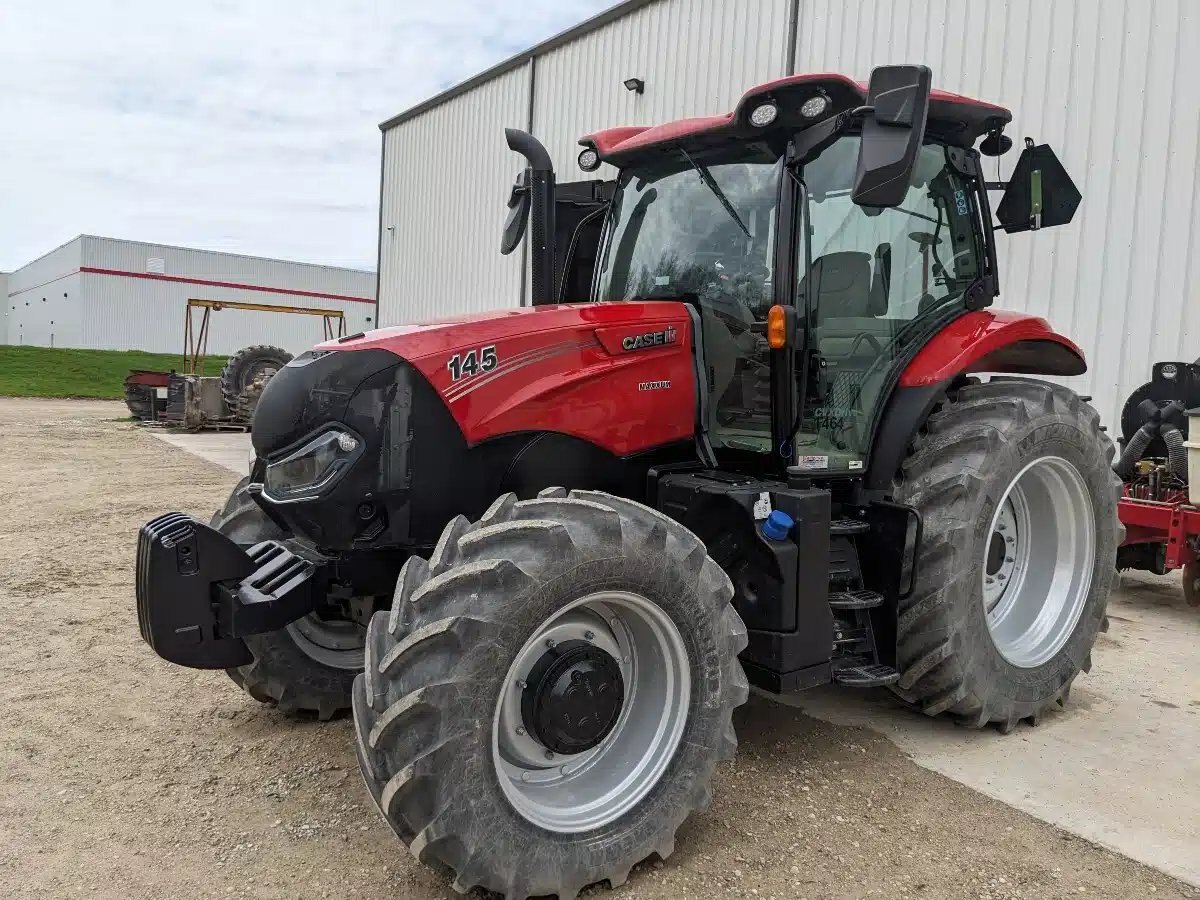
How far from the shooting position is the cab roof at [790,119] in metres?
3.28

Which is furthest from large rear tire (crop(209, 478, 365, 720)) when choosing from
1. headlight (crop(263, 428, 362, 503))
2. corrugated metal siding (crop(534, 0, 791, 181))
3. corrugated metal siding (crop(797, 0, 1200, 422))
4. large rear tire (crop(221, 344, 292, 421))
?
large rear tire (crop(221, 344, 292, 421))

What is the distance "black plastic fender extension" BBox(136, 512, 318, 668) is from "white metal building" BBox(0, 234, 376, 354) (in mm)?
45904

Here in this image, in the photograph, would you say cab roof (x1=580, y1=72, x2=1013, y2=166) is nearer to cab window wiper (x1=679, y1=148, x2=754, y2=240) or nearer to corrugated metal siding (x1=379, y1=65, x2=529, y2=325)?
cab window wiper (x1=679, y1=148, x2=754, y2=240)

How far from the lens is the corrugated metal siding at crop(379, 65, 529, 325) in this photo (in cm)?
1423

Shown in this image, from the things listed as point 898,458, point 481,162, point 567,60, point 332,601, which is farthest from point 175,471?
point 898,458

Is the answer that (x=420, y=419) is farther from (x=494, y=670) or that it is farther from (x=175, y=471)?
(x=175, y=471)

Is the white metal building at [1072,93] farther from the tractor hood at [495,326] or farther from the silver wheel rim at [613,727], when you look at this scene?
the silver wheel rim at [613,727]

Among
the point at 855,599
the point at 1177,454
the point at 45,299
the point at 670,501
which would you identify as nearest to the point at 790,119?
the point at 670,501

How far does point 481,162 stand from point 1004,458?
12565 millimetres

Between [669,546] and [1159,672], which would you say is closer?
[669,546]

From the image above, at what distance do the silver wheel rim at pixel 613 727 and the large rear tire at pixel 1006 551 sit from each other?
1171 millimetres

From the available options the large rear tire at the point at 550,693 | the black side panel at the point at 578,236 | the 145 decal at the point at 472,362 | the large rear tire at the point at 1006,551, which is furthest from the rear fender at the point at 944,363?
the 145 decal at the point at 472,362

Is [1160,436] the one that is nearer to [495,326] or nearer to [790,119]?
[790,119]

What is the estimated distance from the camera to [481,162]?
14.8m
